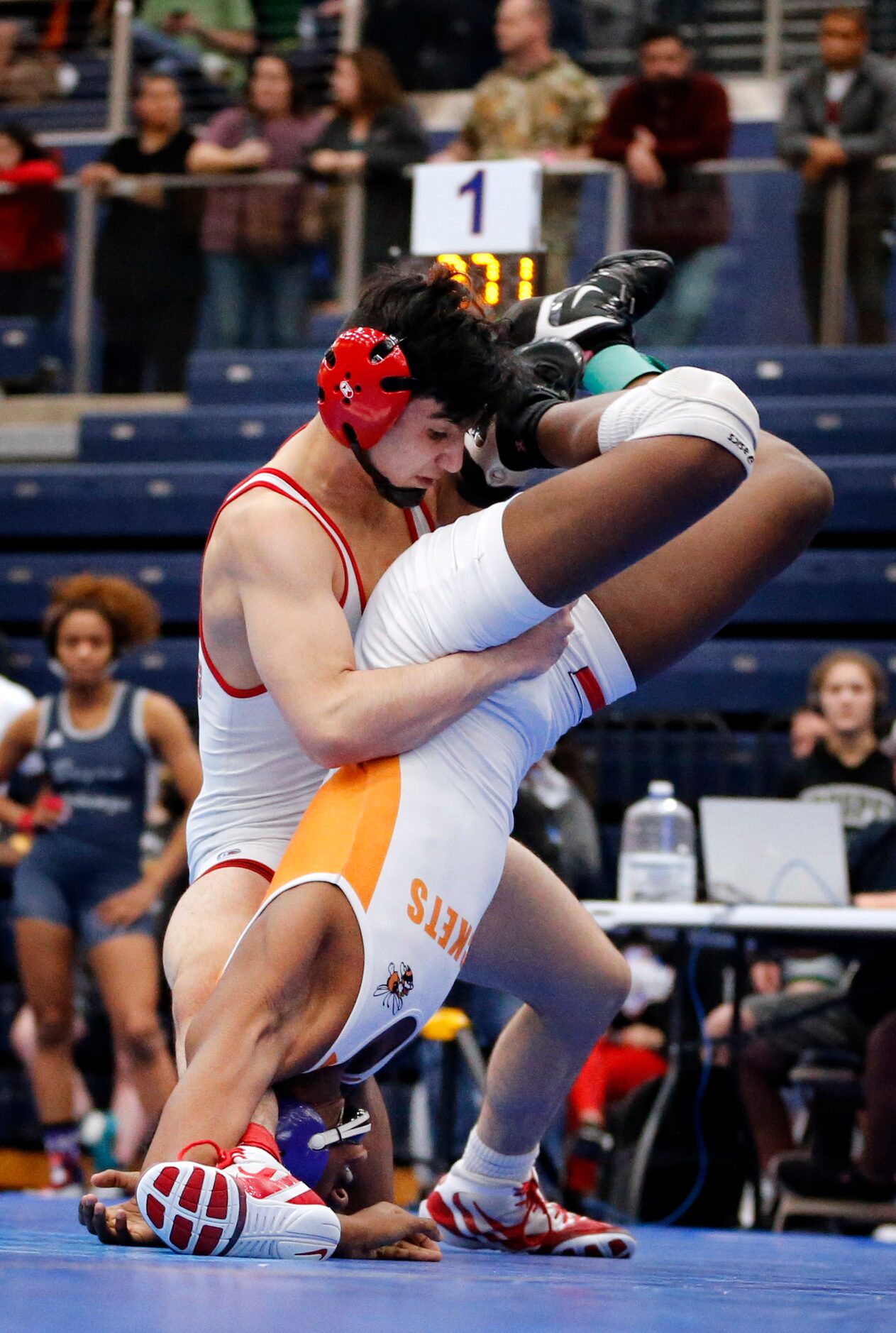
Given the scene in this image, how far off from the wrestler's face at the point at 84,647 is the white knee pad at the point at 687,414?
3318 mm

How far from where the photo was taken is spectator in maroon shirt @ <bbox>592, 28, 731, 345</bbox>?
7.19m

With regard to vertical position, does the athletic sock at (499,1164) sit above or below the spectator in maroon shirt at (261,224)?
below

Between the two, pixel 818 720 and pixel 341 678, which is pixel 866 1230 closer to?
pixel 818 720

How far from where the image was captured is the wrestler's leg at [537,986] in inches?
101

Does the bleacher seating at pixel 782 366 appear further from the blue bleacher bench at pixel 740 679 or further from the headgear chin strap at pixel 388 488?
the headgear chin strap at pixel 388 488

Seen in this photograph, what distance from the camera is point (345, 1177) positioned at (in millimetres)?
2410

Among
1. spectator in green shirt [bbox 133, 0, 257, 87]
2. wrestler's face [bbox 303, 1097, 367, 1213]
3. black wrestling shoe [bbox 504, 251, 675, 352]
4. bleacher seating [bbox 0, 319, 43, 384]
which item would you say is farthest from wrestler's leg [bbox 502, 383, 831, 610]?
spectator in green shirt [bbox 133, 0, 257, 87]

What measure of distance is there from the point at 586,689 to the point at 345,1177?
2.37 ft

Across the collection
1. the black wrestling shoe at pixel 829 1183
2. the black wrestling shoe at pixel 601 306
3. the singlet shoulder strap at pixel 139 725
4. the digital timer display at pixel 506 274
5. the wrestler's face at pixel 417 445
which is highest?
the digital timer display at pixel 506 274

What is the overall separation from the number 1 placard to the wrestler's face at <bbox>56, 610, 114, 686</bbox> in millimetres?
1442

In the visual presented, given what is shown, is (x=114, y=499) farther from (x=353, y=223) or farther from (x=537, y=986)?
(x=537, y=986)

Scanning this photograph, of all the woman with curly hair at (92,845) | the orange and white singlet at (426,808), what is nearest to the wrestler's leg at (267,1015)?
the orange and white singlet at (426,808)

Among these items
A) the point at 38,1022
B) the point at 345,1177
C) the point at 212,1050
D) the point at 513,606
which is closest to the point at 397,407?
the point at 513,606

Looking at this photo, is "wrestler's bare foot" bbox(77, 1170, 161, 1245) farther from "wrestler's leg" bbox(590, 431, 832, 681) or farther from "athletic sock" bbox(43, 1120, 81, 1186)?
"athletic sock" bbox(43, 1120, 81, 1186)
